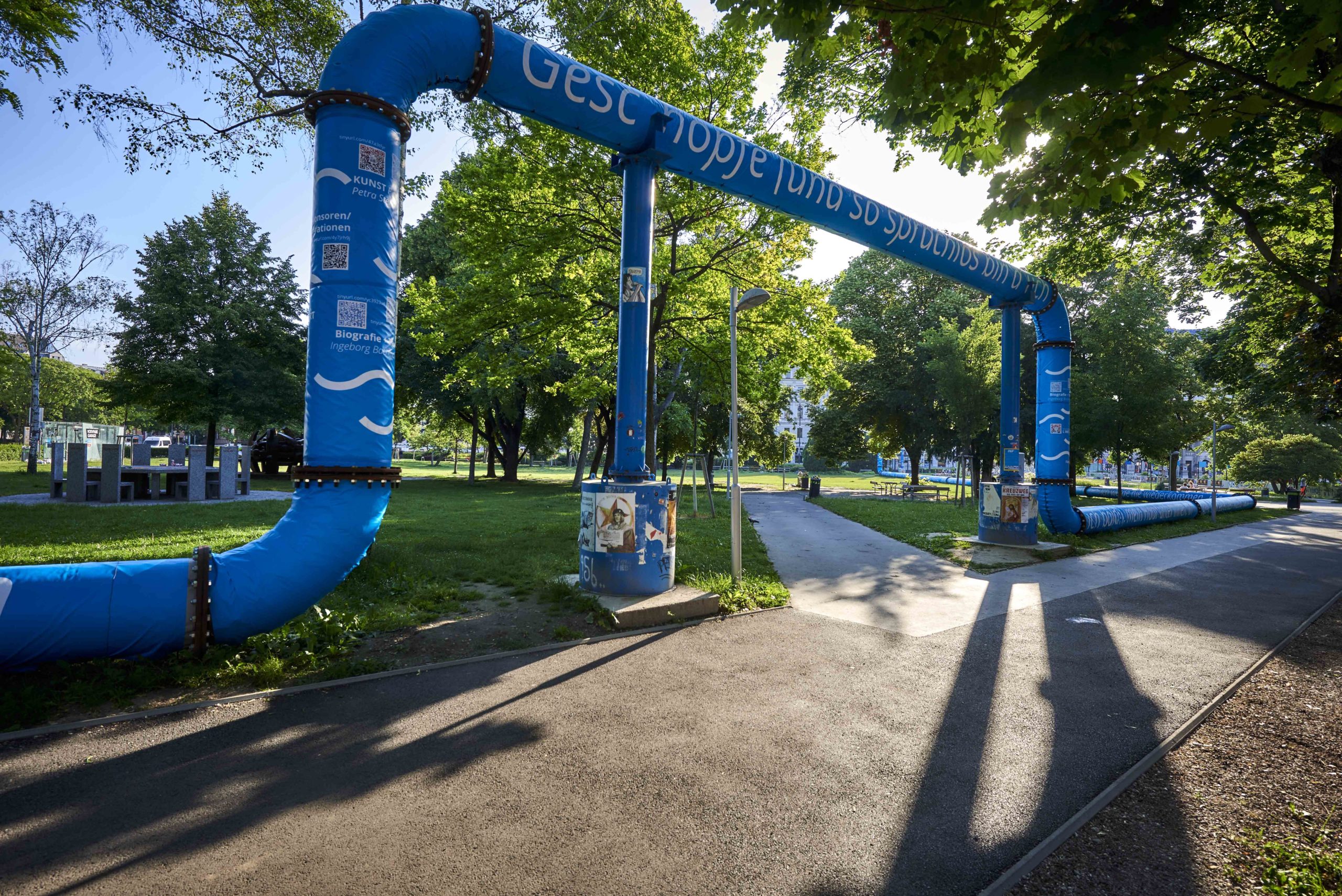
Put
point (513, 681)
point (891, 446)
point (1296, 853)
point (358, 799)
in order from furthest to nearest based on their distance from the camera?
1. point (891, 446)
2. point (513, 681)
3. point (358, 799)
4. point (1296, 853)

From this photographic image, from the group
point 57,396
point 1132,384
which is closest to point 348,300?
point 1132,384

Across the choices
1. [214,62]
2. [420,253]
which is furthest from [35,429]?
[214,62]

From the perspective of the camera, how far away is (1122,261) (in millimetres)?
15289

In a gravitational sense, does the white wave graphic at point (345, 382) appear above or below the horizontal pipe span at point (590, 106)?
below

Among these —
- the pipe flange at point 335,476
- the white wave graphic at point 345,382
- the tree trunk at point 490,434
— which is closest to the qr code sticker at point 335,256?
the white wave graphic at point 345,382

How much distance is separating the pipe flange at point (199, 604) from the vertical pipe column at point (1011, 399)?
12.8 meters

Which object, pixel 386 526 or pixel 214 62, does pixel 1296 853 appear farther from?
pixel 214 62

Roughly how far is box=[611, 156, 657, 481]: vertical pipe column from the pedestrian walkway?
281 centimetres

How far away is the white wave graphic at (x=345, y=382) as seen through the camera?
5.01 meters

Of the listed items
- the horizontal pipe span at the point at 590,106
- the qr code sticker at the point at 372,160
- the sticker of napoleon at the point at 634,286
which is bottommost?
the sticker of napoleon at the point at 634,286

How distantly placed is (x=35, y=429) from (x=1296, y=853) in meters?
41.5

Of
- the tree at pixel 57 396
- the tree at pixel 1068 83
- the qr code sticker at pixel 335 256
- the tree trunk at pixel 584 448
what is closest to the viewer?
the tree at pixel 1068 83

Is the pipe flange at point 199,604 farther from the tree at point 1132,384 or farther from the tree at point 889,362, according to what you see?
the tree at point 889,362

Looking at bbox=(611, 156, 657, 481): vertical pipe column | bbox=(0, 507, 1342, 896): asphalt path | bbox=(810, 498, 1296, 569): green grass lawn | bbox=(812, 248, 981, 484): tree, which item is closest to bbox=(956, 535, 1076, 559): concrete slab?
bbox=(810, 498, 1296, 569): green grass lawn
